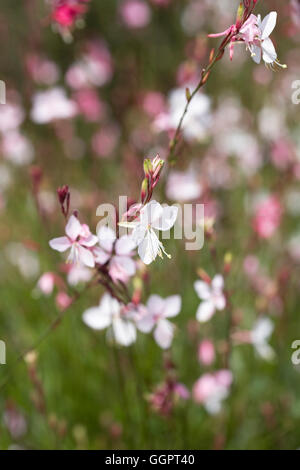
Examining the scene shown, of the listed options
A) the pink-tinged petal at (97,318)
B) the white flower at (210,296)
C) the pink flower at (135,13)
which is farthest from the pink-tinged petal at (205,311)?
the pink flower at (135,13)

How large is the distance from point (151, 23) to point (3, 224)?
1801mm

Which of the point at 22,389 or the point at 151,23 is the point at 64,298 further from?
the point at 151,23

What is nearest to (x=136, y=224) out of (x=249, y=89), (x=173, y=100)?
(x=173, y=100)

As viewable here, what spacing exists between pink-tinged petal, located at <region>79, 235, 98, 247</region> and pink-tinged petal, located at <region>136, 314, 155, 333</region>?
27cm

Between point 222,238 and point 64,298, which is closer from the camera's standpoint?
→ point 64,298

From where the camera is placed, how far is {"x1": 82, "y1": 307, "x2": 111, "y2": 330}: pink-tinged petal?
1261 millimetres

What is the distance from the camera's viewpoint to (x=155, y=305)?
1.21 meters

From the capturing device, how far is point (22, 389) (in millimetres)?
1957

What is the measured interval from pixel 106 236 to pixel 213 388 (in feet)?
2.61

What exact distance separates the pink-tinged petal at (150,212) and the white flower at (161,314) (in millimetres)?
286

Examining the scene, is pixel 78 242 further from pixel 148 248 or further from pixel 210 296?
pixel 210 296

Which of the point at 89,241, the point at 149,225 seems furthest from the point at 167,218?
the point at 89,241

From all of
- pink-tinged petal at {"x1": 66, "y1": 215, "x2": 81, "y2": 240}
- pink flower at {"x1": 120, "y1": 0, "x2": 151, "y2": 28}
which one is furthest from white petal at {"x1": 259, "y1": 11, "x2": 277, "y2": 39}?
pink flower at {"x1": 120, "y1": 0, "x2": 151, "y2": 28}

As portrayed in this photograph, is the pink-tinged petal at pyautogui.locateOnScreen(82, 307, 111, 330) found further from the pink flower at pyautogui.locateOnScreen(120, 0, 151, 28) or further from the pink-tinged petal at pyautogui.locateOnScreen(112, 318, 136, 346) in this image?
the pink flower at pyautogui.locateOnScreen(120, 0, 151, 28)
